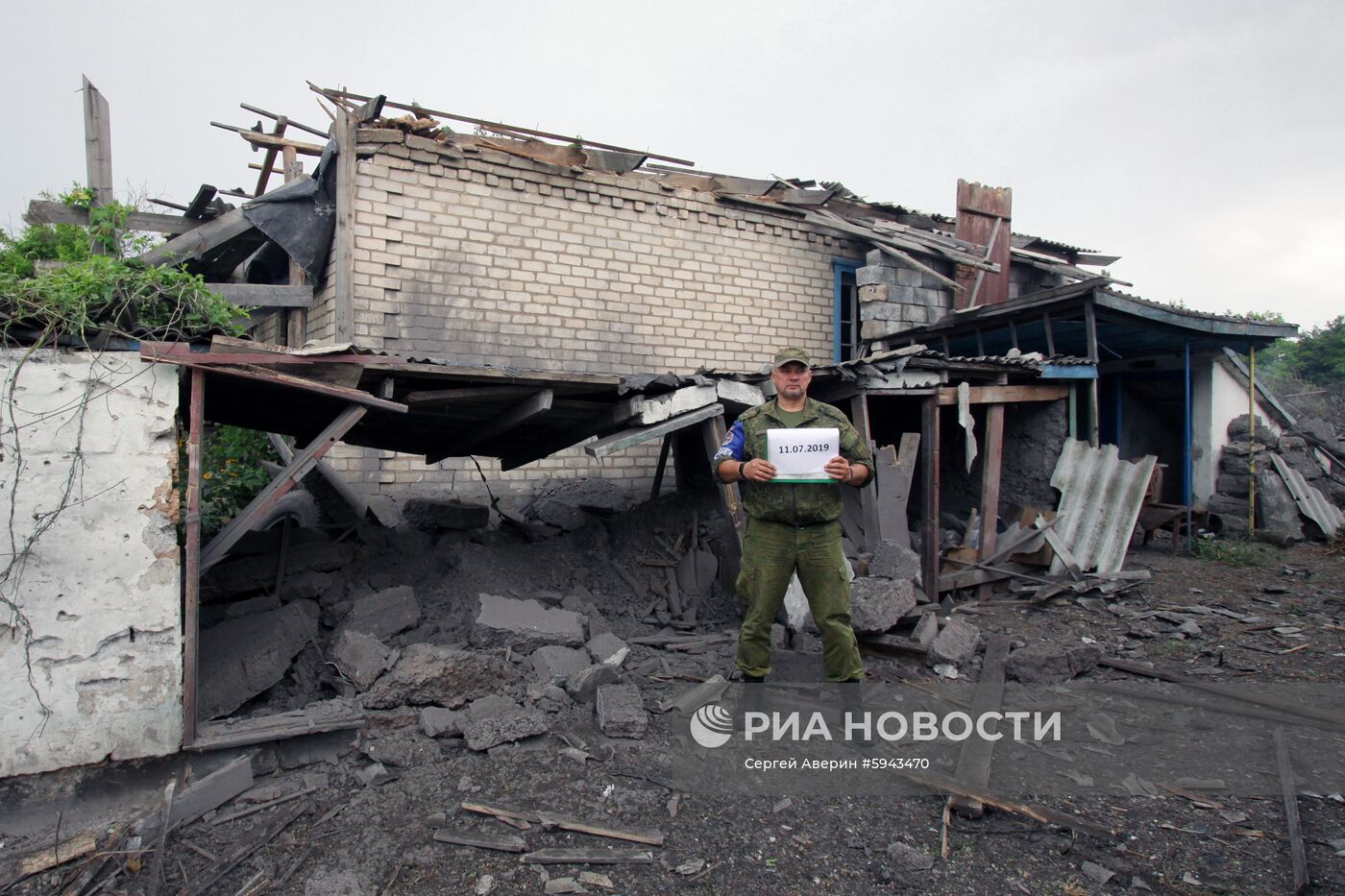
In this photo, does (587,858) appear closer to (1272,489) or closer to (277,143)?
(277,143)

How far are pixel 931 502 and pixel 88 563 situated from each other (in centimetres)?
625

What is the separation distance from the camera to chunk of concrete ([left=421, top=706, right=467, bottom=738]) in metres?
4.57

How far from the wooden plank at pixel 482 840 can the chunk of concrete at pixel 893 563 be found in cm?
397

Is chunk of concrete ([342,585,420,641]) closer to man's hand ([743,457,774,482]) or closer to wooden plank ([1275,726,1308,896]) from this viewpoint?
man's hand ([743,457,774,482])

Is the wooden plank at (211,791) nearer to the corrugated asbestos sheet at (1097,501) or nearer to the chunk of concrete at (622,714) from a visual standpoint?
the chunk of concrete at (622,714)

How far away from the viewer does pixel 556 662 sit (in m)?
5.27

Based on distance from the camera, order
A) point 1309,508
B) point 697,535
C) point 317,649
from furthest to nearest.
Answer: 1. point 1309,508
2. point 697,535
3. point 317,649

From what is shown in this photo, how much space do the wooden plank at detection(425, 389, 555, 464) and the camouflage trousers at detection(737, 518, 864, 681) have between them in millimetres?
1686

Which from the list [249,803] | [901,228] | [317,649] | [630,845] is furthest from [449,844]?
[901,228]

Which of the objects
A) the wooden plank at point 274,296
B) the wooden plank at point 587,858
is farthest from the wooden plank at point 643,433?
the wooden plank at point 274,296

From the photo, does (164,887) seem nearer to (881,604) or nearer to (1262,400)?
(881,604)

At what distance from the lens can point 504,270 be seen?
9523mm

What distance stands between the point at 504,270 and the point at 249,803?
6.72 metres

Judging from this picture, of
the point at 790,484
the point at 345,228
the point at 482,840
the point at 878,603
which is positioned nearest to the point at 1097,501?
the point at 878,603
